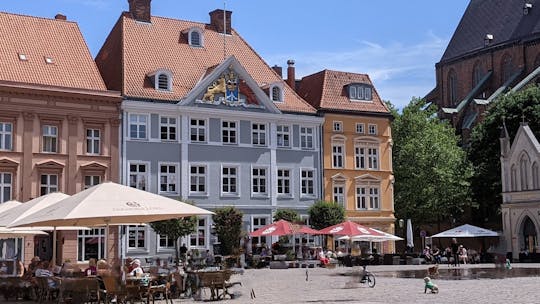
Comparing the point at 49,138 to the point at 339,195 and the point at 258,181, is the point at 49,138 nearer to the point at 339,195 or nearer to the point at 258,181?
the point at 258,181

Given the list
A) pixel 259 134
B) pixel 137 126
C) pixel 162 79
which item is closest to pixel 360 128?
pixel 259 134

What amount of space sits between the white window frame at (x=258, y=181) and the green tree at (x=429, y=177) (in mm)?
17450

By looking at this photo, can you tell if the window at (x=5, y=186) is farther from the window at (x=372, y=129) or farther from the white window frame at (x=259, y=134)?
the window at (x=372, y=129)

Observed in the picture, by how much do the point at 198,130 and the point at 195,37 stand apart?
23.2ft

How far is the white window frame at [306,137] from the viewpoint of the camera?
4938cm

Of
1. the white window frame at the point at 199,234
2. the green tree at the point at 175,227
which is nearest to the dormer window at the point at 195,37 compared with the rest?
the white window frame at the point at 199,234

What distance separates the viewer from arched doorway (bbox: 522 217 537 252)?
52.1 meters

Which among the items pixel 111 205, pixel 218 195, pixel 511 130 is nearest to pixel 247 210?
pixel 218 195

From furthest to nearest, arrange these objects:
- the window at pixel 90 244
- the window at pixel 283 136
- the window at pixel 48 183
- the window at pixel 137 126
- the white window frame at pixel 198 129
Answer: the window at pixel 283 136 → the white window frame at pixel 198 129 → the window at pixel 137 126 → the window at pixel 90 244 → the window at pixel 48 183

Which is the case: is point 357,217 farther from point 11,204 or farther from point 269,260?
point 11,204

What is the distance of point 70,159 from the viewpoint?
41125mm

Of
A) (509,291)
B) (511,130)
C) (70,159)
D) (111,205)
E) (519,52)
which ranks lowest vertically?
(509,291)

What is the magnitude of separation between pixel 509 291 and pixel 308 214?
26.0 meters

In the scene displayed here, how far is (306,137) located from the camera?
49.6m
